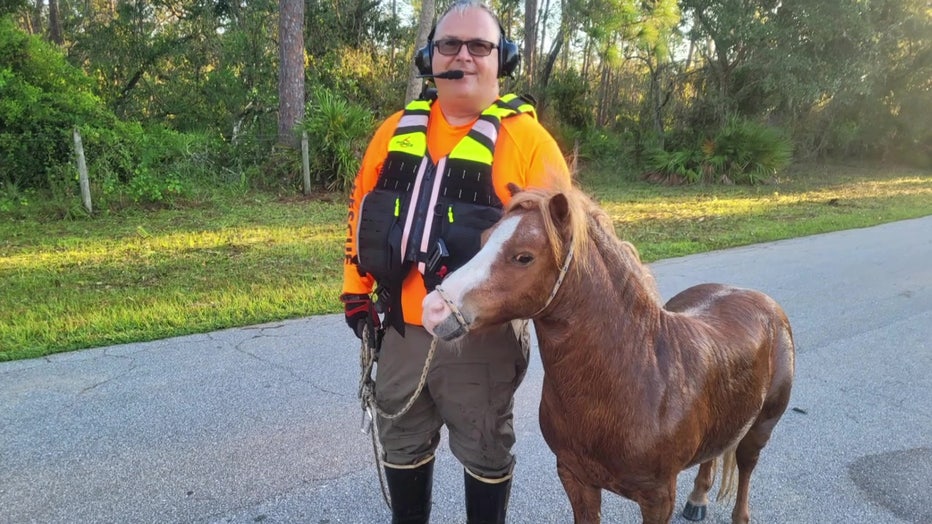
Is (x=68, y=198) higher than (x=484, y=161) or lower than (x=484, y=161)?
lower

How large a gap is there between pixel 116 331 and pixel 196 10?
1567 cm

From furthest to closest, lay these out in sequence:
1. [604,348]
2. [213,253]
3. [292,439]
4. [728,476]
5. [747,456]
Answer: [213,253] → [292,439] → [728,476] → [747,456] → [604,348]

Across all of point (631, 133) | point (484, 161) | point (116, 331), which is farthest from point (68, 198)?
point (631, 133)

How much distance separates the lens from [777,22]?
17.5m

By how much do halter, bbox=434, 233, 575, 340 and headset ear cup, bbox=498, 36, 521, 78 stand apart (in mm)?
776

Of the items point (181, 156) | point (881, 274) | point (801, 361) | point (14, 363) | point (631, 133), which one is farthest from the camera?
point (631, 133)

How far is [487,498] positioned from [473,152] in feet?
4.12

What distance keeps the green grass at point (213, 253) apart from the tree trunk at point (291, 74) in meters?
2.10

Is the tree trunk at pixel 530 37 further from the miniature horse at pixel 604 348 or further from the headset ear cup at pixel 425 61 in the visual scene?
the miniature horse at pixel 604 348

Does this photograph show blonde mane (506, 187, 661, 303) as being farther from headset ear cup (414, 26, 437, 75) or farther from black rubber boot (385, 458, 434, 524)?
black rubber boot (385, 458, 434, 524)

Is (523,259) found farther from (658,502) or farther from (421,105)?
(658,502)

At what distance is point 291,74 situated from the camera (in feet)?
43.0

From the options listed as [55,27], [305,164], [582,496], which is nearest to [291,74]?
[305,164]

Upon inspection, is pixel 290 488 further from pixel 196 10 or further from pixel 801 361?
pixel 196 10
